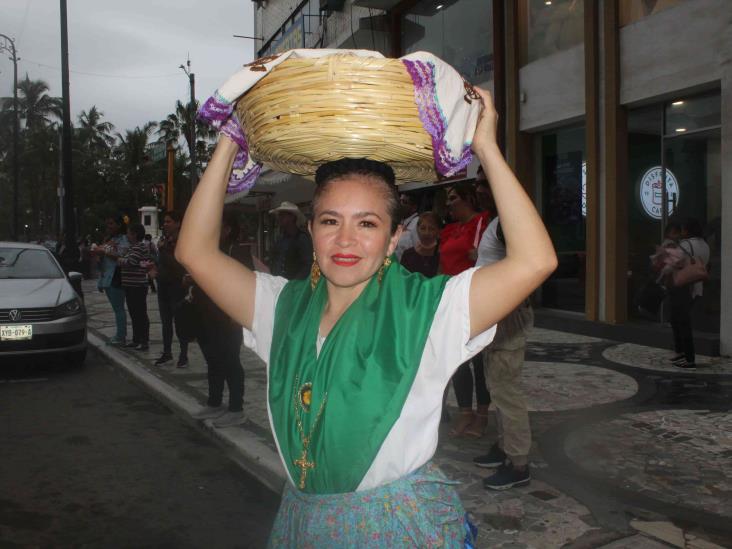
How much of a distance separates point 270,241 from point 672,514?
76.8ft

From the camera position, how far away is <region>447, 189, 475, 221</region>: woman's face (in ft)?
16.6

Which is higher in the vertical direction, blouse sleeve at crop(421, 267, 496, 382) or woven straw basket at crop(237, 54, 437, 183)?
woven straw basket at crop(237, 54, 437, 183)

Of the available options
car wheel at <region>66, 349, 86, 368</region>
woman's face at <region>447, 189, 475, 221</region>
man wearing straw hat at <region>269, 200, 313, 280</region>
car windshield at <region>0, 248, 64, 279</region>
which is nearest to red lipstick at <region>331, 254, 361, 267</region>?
woman's face at <region>447, 189, 475, 221</region>

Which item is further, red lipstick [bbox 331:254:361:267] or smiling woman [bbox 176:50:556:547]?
red lipstick [bbox 331:254:361:267]

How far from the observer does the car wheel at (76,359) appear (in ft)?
28.9

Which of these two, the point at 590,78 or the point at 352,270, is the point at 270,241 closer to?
the point at 590,78

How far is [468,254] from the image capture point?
507cm

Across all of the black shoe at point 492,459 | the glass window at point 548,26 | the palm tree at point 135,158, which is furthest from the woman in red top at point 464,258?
the palm tree at point 135,158

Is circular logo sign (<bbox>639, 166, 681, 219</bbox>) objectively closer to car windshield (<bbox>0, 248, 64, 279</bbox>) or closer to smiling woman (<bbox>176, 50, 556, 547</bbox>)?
car windshield (<bbox>0, 248, 64, 279</bbox>)

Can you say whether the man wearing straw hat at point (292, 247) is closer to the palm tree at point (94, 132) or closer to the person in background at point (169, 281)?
the person in background at point (169, 281)

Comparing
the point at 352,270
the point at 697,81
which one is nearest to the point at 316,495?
the point at 352,270

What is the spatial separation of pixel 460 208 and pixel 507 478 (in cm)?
199

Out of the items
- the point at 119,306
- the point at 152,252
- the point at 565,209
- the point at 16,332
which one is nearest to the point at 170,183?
the point at 152,252

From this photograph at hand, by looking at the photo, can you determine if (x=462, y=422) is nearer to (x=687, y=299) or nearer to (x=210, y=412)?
(x=210, y=412)
